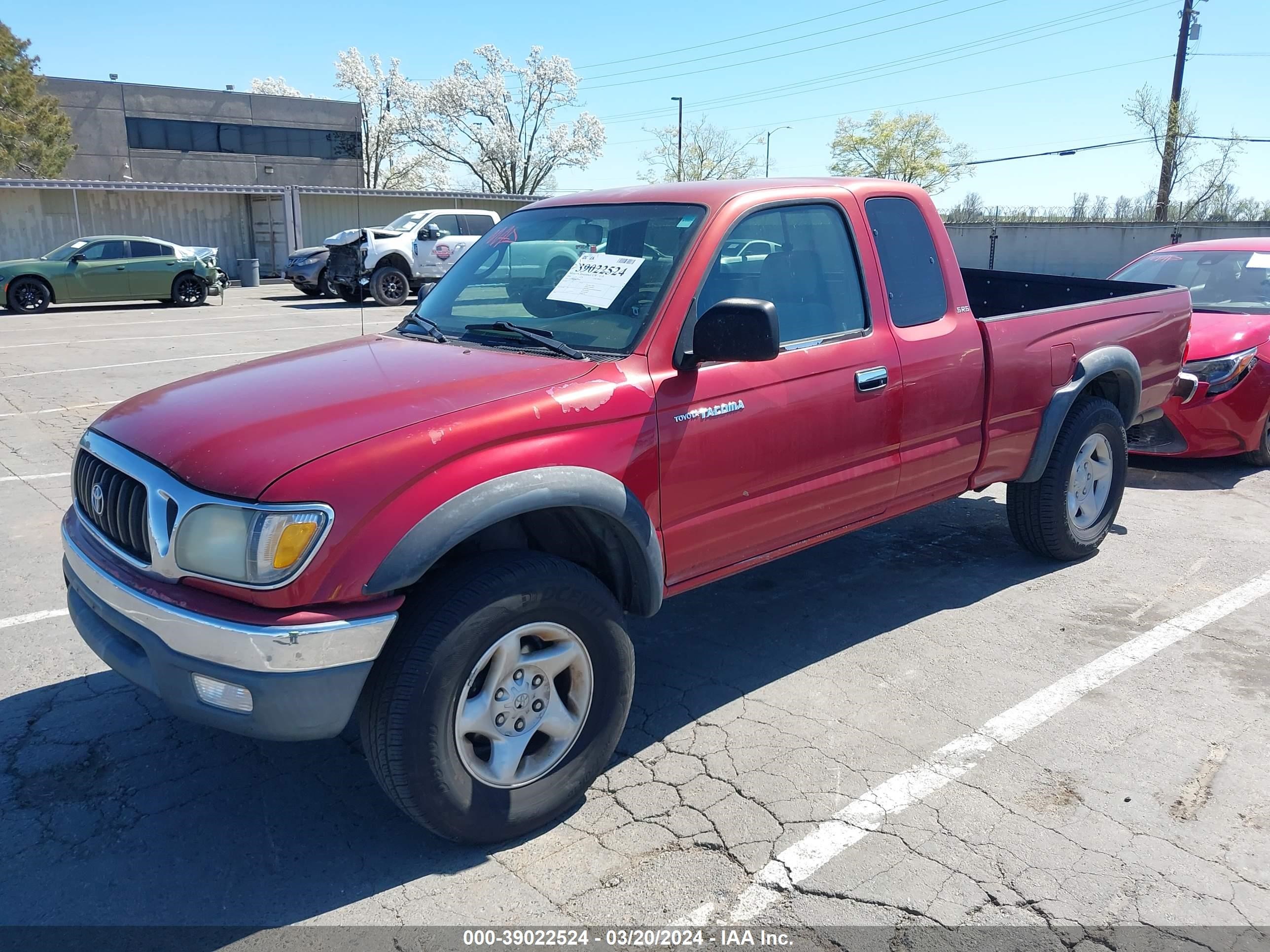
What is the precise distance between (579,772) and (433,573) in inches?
32.3

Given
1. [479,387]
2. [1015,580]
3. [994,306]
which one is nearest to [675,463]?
[479,387]

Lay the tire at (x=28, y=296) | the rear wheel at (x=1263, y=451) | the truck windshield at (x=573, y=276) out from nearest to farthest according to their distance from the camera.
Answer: the truck windshield at (x=573, y=276)
the rear wheel at (x=1263, y=451)
the tire at (x=28, y=296)

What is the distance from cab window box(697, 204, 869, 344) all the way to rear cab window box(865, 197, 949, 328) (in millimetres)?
208

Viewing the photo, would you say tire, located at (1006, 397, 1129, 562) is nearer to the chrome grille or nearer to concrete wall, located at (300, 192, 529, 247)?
the chrome grille

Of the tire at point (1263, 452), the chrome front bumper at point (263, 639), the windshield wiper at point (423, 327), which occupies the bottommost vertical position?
the tire at point (1263, 452)

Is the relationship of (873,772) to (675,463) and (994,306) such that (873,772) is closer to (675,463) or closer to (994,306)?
(675,463)

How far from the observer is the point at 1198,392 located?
7.18m

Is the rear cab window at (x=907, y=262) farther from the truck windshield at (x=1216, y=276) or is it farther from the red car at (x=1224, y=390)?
the truck windshield at (x=1216, y=276)

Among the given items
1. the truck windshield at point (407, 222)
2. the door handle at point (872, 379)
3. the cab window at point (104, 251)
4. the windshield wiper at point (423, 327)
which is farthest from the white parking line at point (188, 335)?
the door handle at point (872, 379)

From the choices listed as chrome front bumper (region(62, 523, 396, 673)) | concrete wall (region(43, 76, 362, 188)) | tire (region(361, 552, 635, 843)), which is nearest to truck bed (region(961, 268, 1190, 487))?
tire (region(361, 552, 635, 843))

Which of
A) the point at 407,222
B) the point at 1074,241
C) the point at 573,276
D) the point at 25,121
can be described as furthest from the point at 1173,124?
the point at 25,121

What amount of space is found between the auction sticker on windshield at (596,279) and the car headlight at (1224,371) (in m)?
5.38

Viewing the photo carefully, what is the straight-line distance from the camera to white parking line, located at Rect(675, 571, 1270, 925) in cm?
281

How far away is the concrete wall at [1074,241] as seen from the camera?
30.7 meters
